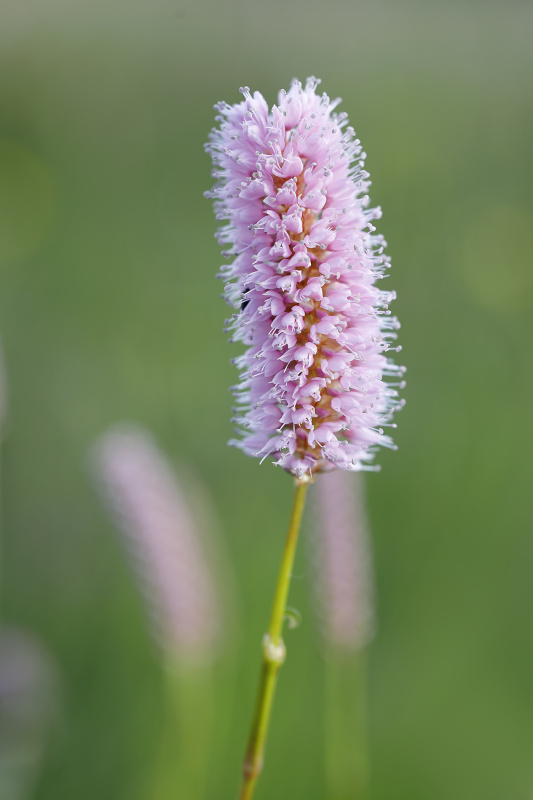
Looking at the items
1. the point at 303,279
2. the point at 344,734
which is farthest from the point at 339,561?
the point at 303,279

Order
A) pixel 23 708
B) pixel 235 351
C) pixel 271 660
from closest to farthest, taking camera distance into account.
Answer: pixel 271 660, pixel 23 708, pixel 235 351

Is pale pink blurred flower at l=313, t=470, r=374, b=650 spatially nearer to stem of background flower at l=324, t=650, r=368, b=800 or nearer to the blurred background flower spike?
stem of background flower at l=324, t=650, r=368, b=800

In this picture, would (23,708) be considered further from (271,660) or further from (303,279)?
(303,279)

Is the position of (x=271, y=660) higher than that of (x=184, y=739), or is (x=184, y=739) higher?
(x=271, y=660)

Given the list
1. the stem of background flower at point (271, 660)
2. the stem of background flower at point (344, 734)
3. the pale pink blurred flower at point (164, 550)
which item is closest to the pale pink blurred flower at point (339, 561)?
the stem of background flower at point (344, 734)

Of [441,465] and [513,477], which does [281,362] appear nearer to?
[441,465]

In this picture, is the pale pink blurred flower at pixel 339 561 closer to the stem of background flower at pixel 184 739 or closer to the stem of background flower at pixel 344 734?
the stem of background flower at pixel 344 734
